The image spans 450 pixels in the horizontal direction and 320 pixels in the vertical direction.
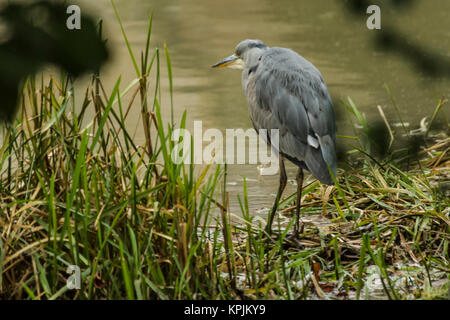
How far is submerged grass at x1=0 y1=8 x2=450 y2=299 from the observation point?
2.74 m

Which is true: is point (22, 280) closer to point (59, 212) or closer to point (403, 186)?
A: point (59, 212)

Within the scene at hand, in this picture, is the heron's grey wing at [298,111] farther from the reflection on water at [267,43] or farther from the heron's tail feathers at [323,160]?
the reflection on water at [267,43]

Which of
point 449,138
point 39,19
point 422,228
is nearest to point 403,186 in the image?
point 422,228

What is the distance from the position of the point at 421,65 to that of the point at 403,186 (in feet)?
4.84

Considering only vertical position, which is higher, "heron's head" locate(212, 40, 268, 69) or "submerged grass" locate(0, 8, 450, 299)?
"heron's head" locate(212, 40, 268, 69)

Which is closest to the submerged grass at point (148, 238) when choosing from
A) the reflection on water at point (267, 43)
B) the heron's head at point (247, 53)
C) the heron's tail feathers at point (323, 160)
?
the heron's tail feathers at point (323, 160)

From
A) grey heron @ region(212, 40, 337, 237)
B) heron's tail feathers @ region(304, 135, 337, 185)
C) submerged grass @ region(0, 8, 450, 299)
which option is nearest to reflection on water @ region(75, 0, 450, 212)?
grey heron @ region(212, 40, 337, 237)

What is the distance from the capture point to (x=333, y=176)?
11.2ft

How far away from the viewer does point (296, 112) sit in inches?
147

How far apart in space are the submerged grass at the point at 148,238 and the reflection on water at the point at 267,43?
0.99 metres

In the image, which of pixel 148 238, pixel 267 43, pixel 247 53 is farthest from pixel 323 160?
pixel 267 43

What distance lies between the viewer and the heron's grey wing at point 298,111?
3.65 metres

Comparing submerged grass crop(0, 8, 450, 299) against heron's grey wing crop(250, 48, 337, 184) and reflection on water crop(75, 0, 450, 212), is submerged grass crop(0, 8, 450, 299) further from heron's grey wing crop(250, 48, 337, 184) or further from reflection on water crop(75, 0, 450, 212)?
reflection on water crop(75, 0, 450, 212)
